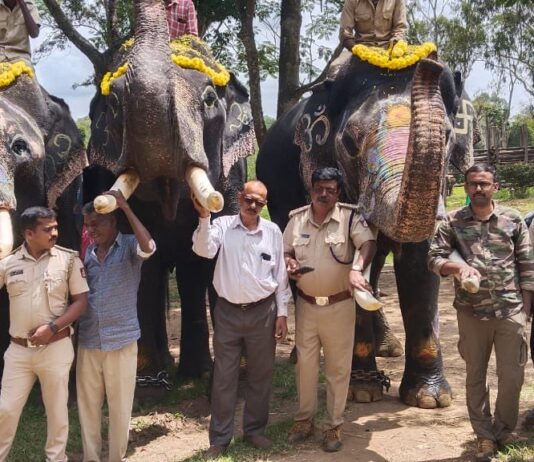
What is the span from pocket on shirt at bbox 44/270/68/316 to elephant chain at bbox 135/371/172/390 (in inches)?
63.6

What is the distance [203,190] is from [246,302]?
678 mm

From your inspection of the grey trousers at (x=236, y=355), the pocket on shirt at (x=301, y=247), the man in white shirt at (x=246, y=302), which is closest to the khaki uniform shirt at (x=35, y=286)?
the man in white shirt at (x=246, y=302)

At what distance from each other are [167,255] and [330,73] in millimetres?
1915

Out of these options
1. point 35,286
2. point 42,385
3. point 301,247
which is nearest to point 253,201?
point 301,247

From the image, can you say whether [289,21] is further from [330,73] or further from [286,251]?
[286,251]

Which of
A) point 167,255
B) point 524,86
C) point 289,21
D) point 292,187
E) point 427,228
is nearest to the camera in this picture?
point 427,228

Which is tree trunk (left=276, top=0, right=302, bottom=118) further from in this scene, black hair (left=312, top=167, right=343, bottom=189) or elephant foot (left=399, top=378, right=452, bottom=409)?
black hair (left=312, top=167, right=343, bottom=189)

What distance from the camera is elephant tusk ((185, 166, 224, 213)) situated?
409 centimetres

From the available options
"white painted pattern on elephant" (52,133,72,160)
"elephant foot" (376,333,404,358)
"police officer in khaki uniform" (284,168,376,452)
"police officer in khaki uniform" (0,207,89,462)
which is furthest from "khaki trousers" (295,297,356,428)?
"elephant foot" (376,333,404,358)

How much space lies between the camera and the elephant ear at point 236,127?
5.43 m

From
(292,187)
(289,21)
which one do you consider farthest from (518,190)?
(292,187)

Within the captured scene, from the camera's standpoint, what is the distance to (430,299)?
5.39 m

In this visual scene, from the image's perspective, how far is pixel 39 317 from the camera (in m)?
3.87

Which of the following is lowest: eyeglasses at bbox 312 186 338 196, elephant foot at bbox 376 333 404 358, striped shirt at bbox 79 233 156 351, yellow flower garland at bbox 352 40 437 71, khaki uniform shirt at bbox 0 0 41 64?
elephant foot at bbox 376 333 404 358
